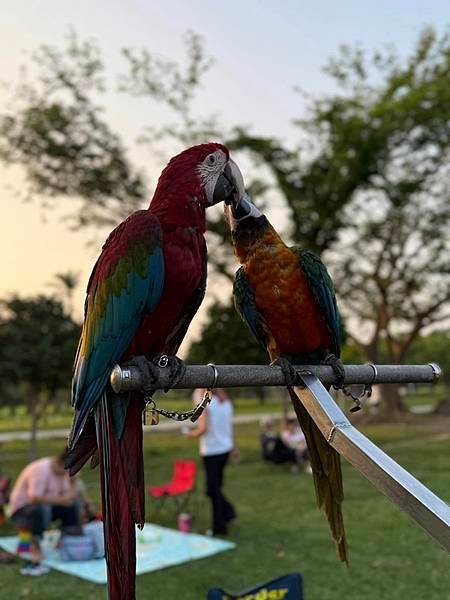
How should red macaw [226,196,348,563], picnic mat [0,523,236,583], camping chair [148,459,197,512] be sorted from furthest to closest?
camping chair [148,459,197,512] → picnic mat [0,523,236,583] → red macaw [226,196,348,563]

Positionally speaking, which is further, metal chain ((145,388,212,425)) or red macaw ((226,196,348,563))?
red macaw ((226,196,348,563))

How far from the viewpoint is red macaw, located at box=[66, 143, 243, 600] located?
4.11 ft

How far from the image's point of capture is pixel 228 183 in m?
1.44

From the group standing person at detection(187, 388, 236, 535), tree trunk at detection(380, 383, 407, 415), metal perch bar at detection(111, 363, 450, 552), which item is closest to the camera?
metal perch bar at detection(111, 363, 450, 552)

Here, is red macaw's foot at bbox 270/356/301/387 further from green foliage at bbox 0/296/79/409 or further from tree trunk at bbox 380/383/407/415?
tree trunk at bbox 380/383/407/415

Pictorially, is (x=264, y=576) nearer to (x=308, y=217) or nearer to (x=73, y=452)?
(x=73, y=452)

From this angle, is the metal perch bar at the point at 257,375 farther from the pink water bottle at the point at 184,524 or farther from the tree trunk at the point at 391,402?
the tree trunk at the point at 391,402

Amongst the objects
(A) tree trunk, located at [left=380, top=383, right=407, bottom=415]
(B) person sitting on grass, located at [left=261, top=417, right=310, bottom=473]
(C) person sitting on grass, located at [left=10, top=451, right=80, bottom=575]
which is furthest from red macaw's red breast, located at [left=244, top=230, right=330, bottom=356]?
(A) tree trunk, located at [left=380, top=383, right=407, bottom=415]

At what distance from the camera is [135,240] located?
1.35 meters

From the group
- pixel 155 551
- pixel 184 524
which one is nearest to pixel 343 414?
pixel 155 551

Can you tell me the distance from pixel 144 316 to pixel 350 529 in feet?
13.4

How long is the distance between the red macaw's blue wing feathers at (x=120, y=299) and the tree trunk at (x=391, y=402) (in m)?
17.0

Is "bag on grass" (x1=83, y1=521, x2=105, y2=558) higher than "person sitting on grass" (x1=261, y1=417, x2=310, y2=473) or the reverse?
the reverse

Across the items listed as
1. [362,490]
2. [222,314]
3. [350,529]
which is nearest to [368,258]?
[222,314]
